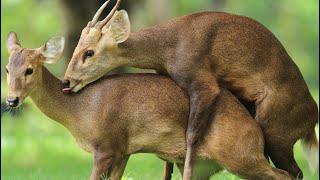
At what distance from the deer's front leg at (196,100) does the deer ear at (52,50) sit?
3.39 feet

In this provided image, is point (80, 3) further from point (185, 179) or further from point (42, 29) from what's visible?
point (42, 29)

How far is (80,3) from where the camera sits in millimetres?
18594

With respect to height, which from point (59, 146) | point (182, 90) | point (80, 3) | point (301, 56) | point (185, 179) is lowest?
point (301, 56)

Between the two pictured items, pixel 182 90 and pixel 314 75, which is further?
pixel 314 75

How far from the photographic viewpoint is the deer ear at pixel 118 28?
380 inches

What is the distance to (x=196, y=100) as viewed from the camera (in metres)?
9.57

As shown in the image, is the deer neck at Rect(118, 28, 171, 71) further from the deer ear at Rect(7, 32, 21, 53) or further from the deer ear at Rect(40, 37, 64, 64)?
the deer ear at Rect(7, 32, 21, 53)

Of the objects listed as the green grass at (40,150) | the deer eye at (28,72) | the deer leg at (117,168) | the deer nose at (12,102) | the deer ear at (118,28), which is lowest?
the green grass at (40,150)

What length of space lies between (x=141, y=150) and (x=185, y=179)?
0.46 metres

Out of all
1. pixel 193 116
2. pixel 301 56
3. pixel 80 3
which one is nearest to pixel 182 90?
pixel 193 116

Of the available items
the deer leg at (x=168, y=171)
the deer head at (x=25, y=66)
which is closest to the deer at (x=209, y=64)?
the deer head at (x=25, y=66)

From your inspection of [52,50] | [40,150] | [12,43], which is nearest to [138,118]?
[52,50]

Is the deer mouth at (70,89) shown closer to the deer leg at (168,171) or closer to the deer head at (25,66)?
the deer head at (25,66)

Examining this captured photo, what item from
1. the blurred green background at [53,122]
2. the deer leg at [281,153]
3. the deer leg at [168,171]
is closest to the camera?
the deer leg at [281,153]
